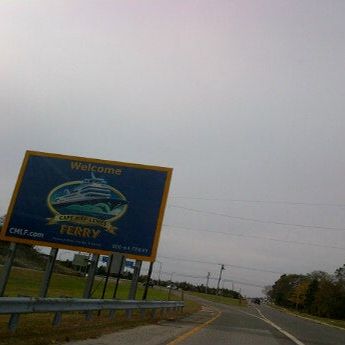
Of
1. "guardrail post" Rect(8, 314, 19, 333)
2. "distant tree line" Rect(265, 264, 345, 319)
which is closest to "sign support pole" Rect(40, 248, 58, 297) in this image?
"guardrail post" Rect(8, 314, 19, 333)

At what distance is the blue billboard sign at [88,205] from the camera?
74.6 feet

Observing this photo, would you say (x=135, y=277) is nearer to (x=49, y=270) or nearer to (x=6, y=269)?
(x=49, y=270)

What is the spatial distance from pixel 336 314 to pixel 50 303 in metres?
79.7

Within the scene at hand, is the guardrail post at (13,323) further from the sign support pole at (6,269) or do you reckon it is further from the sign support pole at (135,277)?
the sign support pole at (135,277)

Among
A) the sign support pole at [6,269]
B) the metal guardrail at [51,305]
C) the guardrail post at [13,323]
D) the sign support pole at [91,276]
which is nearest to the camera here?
the metal guardrail at [51,305]

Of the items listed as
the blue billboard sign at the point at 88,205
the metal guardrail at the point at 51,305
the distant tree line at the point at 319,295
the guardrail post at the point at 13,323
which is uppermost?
the distant tree line at the point at 319,295

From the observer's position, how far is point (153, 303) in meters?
21.5

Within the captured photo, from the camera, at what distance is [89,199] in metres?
23.6

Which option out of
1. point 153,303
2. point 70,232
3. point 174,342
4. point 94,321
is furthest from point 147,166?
point 174,342

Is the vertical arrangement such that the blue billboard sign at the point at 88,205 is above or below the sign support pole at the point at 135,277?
above

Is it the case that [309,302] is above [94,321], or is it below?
above

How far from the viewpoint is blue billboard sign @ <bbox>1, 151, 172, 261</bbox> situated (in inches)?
896

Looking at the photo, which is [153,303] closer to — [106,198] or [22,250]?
[106,198]

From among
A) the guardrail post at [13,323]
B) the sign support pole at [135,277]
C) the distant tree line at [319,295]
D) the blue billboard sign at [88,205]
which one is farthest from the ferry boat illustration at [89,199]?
the distant tree line at [319,295]
